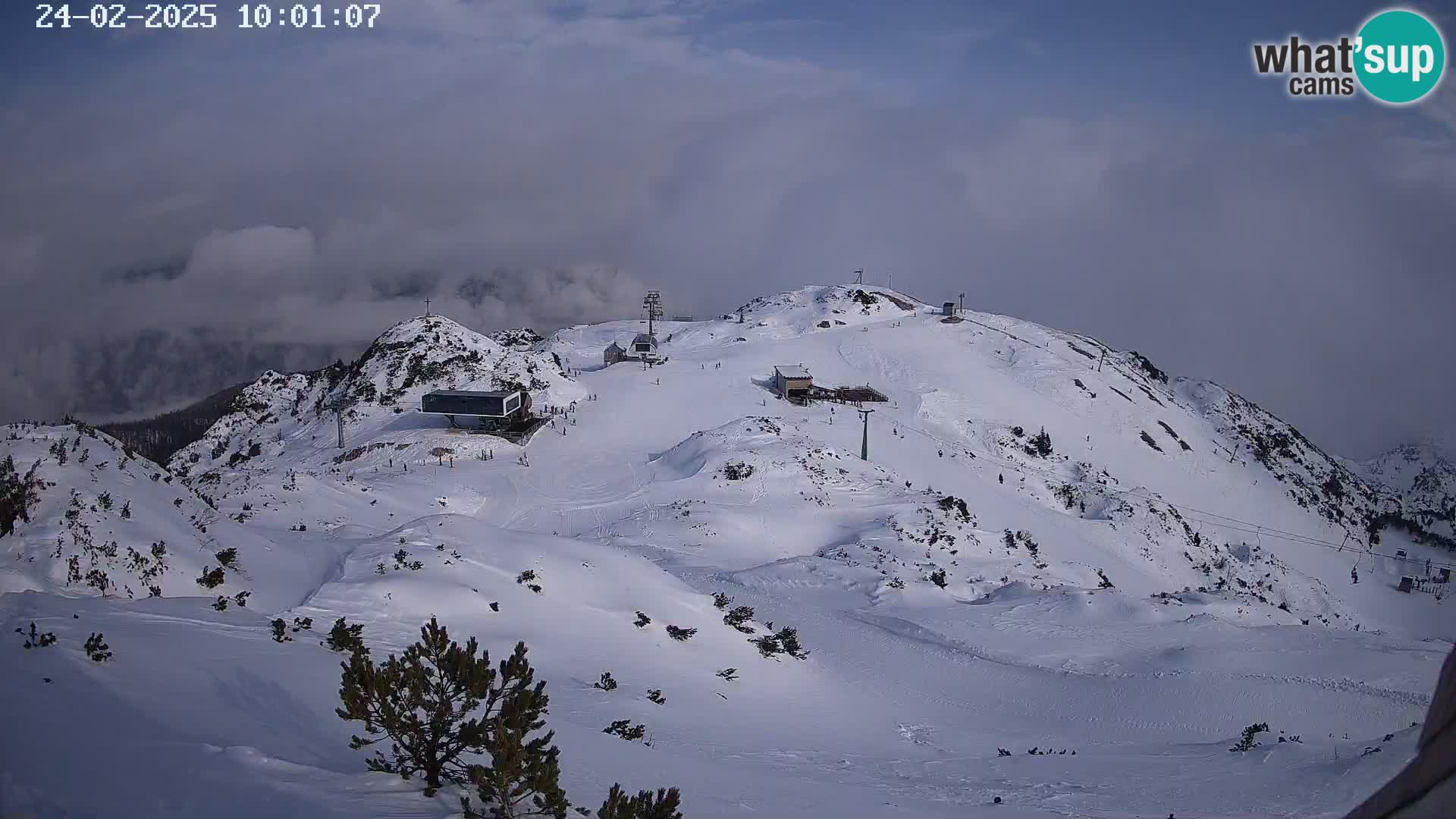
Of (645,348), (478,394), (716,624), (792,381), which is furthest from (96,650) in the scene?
(645,348)

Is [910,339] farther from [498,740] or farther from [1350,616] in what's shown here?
[498,740]

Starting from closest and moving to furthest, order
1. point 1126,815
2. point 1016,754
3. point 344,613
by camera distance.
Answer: point 1126,815 < point 1016,754 < point 344,613

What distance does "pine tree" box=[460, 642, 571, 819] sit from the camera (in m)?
5.20

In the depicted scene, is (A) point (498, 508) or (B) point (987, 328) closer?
(A) point (498, 508)

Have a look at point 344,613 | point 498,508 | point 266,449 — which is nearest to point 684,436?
point 498,508

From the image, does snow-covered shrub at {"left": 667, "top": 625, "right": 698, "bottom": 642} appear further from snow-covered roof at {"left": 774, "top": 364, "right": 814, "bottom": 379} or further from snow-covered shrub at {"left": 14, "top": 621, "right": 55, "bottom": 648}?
snow-covered roof at {"left": 774, "top": 364, "right": 814, "bottom": 379}

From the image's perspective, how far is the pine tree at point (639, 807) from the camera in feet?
17.2

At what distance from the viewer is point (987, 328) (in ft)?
258

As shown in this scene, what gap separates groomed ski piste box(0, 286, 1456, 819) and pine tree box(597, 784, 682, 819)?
1.72 metres

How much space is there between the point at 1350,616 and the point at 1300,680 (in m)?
31.3

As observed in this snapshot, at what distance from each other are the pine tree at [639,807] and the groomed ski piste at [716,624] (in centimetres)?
172

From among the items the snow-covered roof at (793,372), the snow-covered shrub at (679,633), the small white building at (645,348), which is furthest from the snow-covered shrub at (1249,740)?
the small white building at (645,348)

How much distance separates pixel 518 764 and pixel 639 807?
94 centimetres

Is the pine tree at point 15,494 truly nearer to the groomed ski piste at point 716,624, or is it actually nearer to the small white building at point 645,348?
the groomed ski piste at point 716,624
